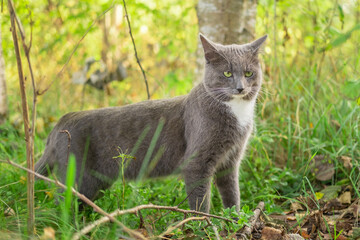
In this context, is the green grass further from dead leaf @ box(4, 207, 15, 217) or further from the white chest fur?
the white chest fur

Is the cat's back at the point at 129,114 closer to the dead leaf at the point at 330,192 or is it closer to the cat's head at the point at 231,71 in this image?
the cat's head at the point at 231,71

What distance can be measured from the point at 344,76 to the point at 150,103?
75.9 inches

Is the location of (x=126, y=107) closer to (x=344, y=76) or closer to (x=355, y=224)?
(x=355, y=224)

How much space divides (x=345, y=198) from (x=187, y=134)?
1.17 metres

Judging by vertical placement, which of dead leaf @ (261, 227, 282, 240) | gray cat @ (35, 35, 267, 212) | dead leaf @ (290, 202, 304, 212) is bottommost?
dead leaf @ (290, 202, 304, 212)

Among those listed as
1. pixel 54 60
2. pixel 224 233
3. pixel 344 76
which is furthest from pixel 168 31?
pixel 224 233

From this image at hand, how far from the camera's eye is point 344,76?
354 centimetres

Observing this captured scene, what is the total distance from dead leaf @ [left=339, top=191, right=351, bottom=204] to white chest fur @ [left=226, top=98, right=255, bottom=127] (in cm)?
82

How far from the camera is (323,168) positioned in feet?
9.64

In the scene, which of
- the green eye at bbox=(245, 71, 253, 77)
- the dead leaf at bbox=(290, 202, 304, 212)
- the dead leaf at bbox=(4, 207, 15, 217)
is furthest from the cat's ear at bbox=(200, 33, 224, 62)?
the dead leaf at bbox=(4, 207, 15, 217)

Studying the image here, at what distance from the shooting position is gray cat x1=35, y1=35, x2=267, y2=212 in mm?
2463

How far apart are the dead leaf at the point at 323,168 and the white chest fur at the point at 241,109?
78cm

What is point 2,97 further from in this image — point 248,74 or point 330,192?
point 330,192

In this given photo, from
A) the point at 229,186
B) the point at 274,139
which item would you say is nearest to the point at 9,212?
the point at 229,186
